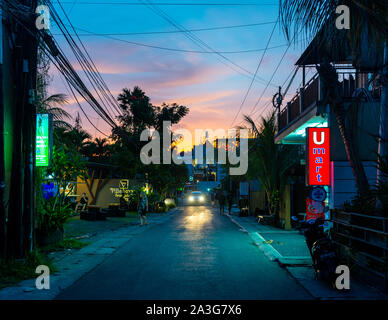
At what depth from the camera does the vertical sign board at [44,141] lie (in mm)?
11945

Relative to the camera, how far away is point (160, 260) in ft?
36.9

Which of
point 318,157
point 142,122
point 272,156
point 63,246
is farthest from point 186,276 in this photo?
point 142,122

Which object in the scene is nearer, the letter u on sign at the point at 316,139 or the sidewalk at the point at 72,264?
the sidewalk at the point at 72,264

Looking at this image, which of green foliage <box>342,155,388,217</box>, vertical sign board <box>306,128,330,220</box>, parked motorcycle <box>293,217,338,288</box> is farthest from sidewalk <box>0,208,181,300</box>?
vertical sign board <box>306,128,330,220</box>

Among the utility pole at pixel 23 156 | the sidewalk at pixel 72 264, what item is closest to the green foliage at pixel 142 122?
the sidewalk at pixel 72 264

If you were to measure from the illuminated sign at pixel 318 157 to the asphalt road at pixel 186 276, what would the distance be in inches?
125

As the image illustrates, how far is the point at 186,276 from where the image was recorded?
9.05 m

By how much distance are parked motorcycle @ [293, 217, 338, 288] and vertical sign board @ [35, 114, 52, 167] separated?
23.0 feet

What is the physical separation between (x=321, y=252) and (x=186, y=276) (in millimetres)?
2760

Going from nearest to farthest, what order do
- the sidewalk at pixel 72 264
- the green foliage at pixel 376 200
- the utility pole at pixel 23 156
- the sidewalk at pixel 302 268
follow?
the sidewalk at pixel 302 268, the sidewalk at pixel 72 264, the green foliage at pixel 376 200, the utility pole at pixel 23 156

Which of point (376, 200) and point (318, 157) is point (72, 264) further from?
point (318, 157)

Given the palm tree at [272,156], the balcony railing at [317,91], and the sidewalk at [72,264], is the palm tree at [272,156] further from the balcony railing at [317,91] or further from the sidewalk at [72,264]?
the sidewalk at [72,264]
